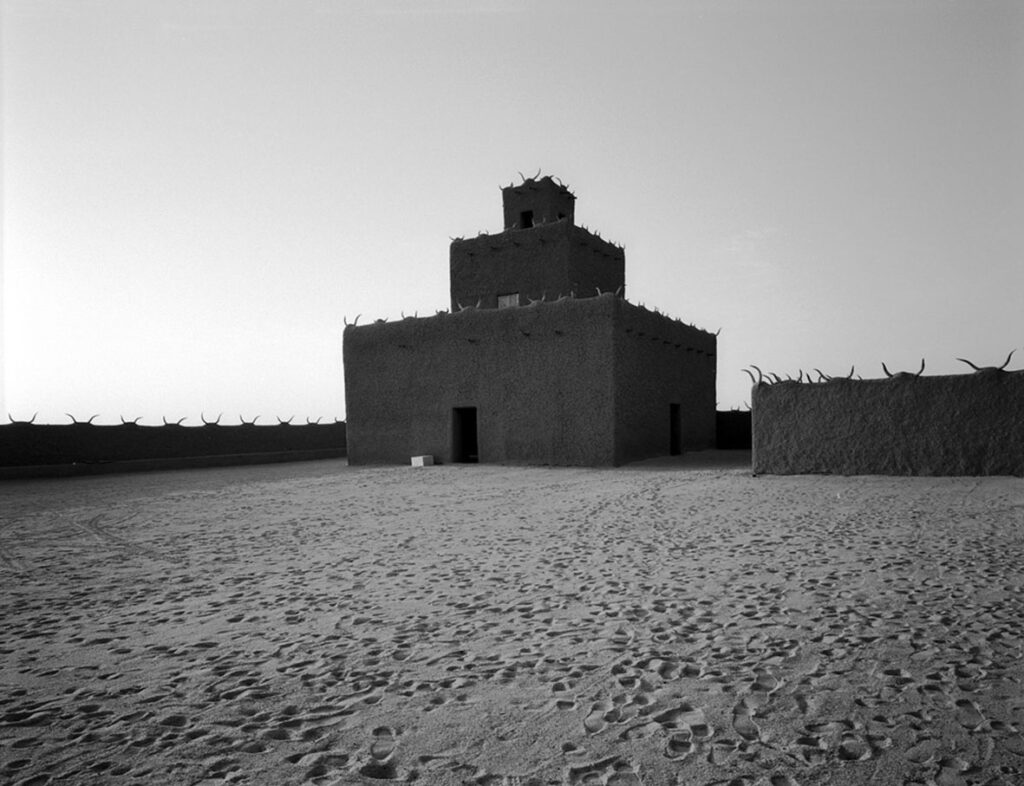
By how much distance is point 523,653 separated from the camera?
12.7 ft

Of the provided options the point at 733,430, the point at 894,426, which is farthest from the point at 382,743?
the point at 733,430

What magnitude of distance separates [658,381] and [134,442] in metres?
16.1

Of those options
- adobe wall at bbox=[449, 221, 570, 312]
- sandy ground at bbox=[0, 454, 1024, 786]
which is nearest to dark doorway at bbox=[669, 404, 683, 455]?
adobe wall at bbox=[449, 221, 570, 312]

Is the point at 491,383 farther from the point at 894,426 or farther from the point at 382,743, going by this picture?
the point at 382,743

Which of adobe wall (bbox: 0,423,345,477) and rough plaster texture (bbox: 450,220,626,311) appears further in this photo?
rough plaster texture (bbox: 450,220,626,311)

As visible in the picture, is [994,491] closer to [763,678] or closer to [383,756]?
[763,678]

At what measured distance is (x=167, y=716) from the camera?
312cm

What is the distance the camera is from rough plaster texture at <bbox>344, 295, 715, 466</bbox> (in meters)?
16.6

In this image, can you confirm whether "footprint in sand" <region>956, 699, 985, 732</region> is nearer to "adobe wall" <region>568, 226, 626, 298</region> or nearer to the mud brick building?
the mud brick building

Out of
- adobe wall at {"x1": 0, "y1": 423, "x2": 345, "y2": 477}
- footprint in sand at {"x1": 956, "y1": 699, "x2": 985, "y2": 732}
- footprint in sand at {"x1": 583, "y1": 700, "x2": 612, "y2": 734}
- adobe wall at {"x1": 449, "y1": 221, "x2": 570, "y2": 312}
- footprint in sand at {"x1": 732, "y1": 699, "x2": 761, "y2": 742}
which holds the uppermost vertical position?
adobe wall at {"x1": 449, "y1": 221, "x2": 570, "y2": 312}

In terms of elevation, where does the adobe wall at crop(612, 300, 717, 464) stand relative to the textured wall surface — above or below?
above

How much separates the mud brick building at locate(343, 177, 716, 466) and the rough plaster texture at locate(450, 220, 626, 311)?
0.04 meters

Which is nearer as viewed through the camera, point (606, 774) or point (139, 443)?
point (606, 774)

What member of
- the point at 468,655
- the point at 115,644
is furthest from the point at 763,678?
the point at 115,644
